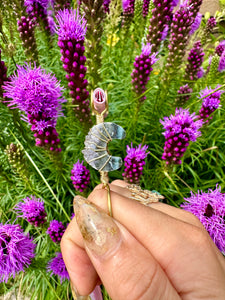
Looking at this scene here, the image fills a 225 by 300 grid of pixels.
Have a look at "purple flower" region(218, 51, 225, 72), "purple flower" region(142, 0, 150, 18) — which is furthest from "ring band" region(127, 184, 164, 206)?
"purple flower" region(142, 0, 150, 18)

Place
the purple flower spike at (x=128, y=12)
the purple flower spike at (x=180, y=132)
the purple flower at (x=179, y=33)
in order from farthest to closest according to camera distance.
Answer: the purple flower spike at (x=128, y=12)
the purple flower at (x=179, y=33)
the purple flower spike at (x=180, y=132)

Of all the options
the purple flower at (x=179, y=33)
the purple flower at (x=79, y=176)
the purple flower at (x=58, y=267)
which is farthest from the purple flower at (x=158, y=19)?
the purple flower at (x=58, y=267)

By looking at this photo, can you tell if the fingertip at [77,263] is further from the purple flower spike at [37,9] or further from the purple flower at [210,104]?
the purple flower spike at [37,9]

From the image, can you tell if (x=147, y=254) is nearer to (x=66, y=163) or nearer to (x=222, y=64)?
(x=66, y=163)

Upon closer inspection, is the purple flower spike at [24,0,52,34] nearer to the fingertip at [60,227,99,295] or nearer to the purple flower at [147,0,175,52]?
the purple flower at [147,0,175,52]

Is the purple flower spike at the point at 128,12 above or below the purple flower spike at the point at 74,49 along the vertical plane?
above

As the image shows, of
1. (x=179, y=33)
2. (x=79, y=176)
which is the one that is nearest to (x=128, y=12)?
(x=179, y=33)

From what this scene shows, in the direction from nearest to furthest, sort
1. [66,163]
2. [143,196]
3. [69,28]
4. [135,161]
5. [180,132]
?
[143,196], [69,28], [180,132], [135,161], [66,163]
